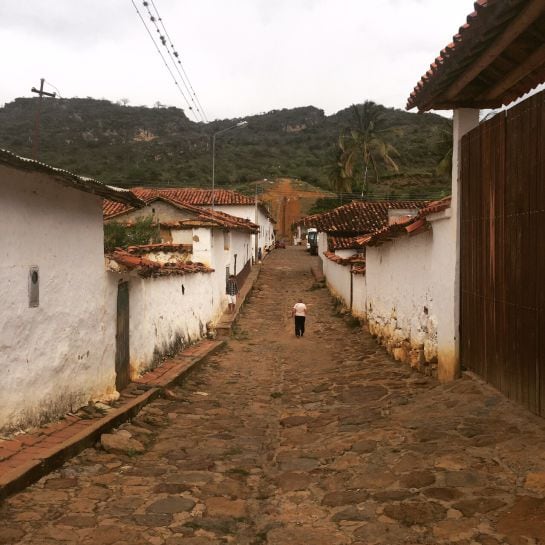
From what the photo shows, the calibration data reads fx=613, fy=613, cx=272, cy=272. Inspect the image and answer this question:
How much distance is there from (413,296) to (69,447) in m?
6.45

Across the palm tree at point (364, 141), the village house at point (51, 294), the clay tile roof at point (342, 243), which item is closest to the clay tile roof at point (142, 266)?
the village house at point (51, 294)

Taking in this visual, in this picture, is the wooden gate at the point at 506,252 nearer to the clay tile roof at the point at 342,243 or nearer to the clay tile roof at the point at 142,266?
the clay tile roof at the point at 142,266

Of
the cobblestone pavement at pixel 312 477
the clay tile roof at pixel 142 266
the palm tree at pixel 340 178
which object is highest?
the palm tree at pixel 340 178

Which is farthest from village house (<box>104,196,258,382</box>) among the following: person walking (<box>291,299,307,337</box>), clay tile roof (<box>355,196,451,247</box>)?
clay tile roof (<box>355,196,451,247</box>)

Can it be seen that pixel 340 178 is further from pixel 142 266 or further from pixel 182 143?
pixel 142 266

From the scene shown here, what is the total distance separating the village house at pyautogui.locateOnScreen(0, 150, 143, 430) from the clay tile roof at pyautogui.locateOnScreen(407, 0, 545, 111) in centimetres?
388

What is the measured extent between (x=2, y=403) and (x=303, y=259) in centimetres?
3894

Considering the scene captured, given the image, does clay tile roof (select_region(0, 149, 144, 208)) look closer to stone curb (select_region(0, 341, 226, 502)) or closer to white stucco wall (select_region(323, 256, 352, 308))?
stone curb (select_region(0, 341, 226, 502))

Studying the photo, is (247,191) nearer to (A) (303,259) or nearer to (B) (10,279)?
(A) (303,259)

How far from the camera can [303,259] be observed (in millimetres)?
44156

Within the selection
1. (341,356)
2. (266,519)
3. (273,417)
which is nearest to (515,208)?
(266,519)

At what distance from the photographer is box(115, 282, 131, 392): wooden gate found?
8.66 metres

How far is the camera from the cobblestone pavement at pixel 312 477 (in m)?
4.26

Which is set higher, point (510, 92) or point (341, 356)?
point (510, 92)
